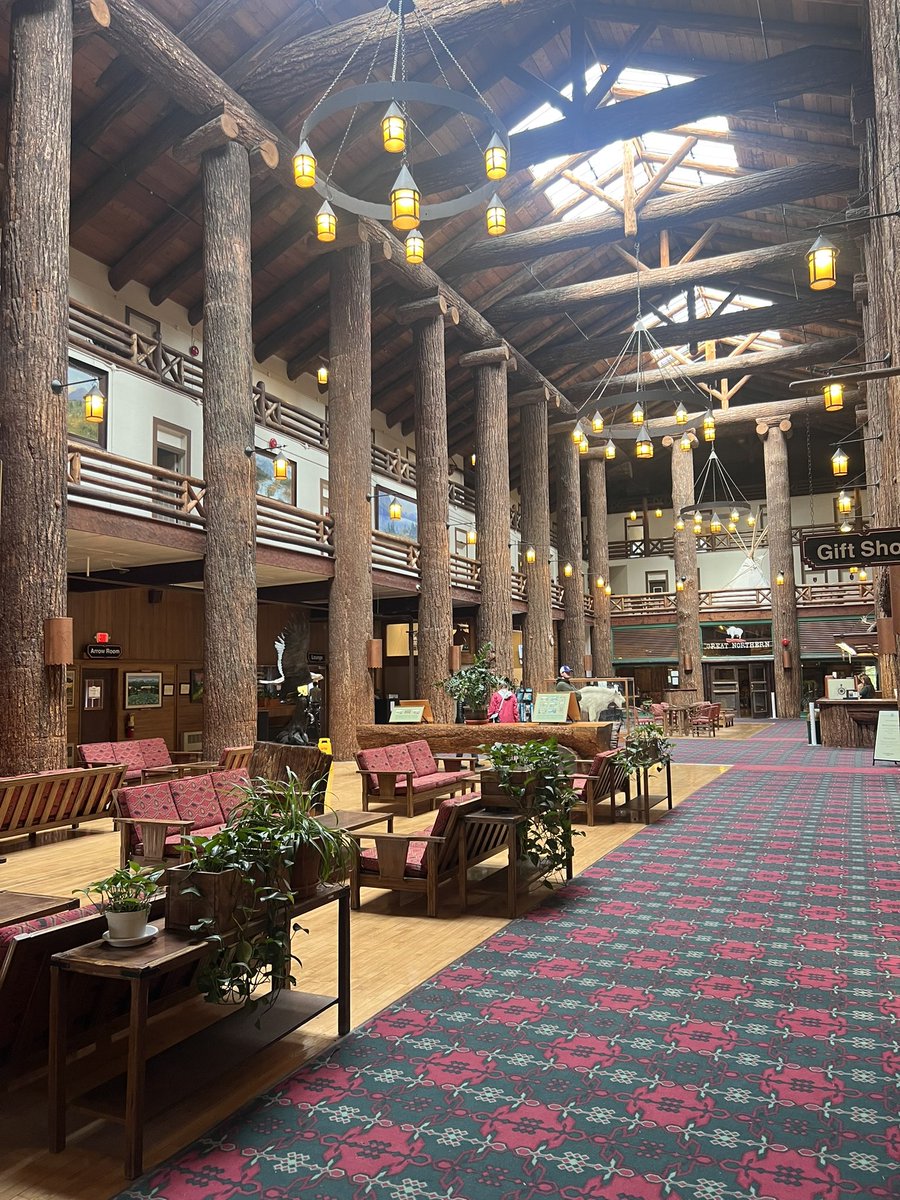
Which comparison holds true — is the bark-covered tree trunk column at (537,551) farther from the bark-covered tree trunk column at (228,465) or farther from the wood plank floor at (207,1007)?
the wood plank floor at (207,1007)

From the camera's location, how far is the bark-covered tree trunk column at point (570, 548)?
2378cm

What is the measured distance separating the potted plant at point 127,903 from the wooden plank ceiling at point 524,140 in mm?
10217

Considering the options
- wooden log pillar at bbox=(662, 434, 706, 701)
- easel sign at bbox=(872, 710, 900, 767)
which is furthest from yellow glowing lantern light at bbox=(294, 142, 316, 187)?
wooden log pillar at bbox=(662, 434, 706, 701)

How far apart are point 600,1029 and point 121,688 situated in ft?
39.8

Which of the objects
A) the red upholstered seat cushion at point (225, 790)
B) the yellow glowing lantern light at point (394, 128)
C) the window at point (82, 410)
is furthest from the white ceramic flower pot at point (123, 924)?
the window at point (82, 410)

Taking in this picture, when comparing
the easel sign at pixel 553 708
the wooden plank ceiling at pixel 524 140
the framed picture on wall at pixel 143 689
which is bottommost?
the easel sign at pixel 553 708

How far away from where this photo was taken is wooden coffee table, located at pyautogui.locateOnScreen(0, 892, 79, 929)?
2.94 m

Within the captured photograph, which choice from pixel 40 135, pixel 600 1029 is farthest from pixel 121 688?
pixel 600 1029

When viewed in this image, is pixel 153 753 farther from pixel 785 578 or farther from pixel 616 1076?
pixel 785 578

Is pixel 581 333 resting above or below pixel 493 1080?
above

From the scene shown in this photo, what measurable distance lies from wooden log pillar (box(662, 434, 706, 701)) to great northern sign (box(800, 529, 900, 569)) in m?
18.6

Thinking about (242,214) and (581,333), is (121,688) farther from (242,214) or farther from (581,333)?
(581,333)

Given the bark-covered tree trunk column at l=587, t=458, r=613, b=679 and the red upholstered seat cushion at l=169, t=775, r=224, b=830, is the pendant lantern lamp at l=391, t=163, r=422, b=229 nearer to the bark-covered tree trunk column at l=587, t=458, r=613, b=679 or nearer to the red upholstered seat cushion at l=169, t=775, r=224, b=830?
the red upholstered seat cushion at l=169, t=775, r=224, b=830

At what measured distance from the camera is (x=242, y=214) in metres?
10.9
